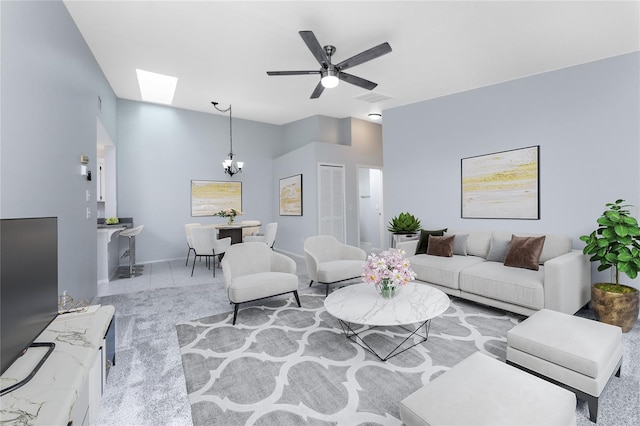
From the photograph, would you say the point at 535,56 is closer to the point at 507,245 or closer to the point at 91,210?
the point at 507,245

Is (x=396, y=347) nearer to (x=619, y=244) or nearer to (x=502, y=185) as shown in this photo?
→ (x=619, y=244)

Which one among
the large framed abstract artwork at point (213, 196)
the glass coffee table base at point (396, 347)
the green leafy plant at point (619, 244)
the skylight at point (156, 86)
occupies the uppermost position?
the skylight at point (156, 86)

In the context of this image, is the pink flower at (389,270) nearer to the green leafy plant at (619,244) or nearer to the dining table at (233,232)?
the green leafy plant at (619,244)

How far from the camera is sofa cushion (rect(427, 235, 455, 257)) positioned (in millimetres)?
3969

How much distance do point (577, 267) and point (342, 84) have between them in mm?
4011

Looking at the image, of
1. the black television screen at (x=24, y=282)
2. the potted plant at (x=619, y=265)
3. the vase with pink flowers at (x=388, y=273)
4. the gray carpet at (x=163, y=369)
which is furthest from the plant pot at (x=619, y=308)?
the black television screen at (x=24, y=282)

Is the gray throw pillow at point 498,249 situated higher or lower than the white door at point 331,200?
lower

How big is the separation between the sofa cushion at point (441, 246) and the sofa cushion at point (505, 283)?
1.64ft

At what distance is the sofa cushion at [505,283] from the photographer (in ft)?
9.26

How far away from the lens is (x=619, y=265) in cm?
271

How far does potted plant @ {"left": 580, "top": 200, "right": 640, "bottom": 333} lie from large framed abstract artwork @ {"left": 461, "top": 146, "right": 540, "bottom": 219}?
1019 millimetres

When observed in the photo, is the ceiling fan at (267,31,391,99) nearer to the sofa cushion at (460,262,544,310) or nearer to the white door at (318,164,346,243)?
the sofa cushion at (460,262,544,310)

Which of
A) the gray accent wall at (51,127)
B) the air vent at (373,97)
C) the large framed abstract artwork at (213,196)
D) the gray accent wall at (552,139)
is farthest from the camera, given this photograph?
the large framed abstract artwork at (213,196)

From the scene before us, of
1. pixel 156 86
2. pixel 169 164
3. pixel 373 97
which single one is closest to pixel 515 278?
pixel 373 97
